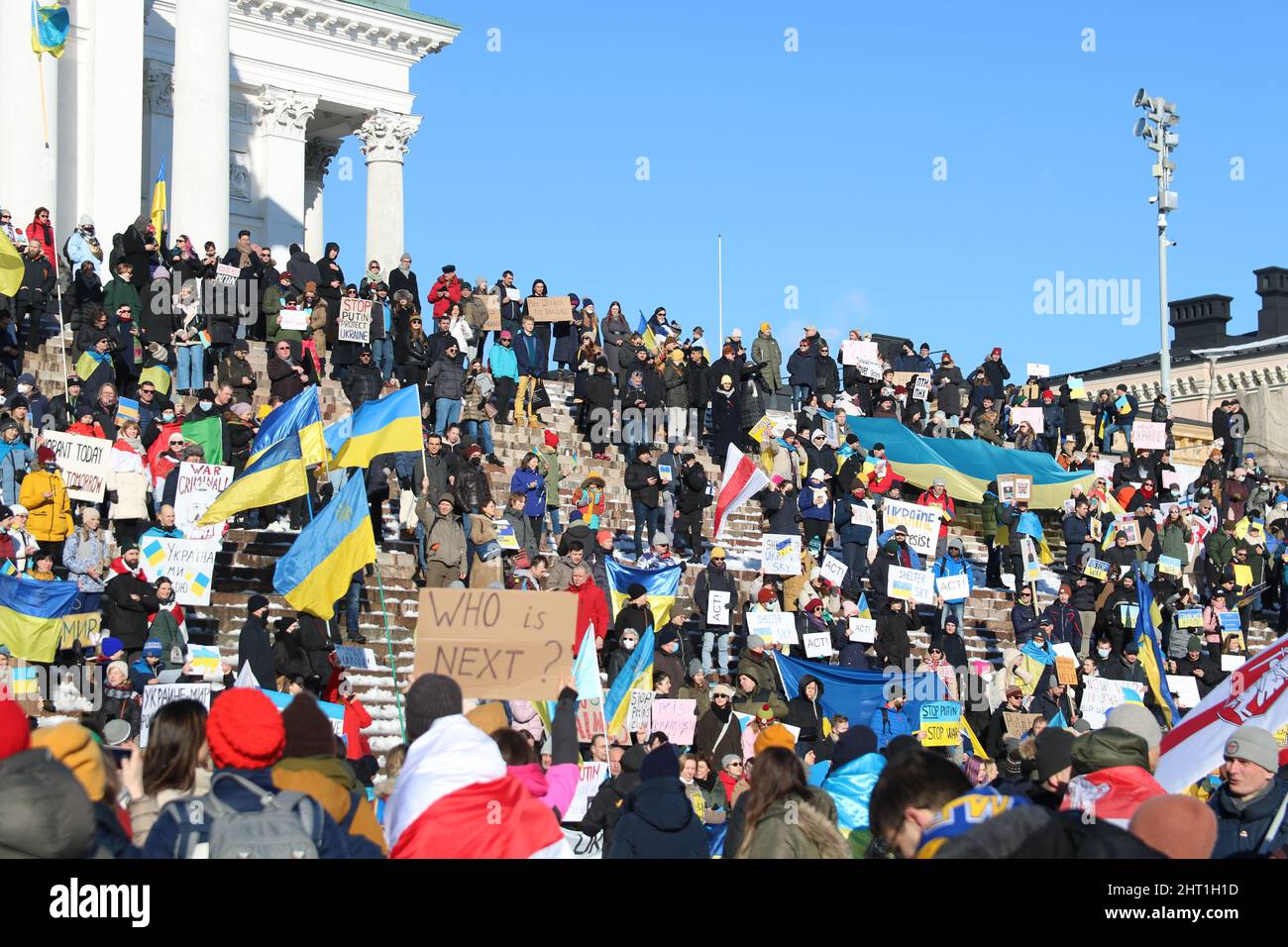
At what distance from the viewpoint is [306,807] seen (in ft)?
17.8

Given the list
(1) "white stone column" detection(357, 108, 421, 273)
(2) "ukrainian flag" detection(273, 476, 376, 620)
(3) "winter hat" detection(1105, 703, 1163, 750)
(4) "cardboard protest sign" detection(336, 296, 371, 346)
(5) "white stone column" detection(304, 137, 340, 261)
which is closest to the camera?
(3) "winter hat" detection(1105, 703, 1163, 750)

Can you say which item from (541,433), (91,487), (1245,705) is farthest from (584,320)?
(1245,705)

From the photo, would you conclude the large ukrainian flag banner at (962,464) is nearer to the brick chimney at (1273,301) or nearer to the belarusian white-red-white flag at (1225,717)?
the belarusian white-red-white flag at (1225,717)

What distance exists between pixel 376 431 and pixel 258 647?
2.76 meters

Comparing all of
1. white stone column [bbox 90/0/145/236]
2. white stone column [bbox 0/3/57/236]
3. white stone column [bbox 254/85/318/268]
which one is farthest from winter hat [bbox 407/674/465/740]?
white stone column [bbox 254/85/318/268]

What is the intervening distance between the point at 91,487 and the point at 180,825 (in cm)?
1199

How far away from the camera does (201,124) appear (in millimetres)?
31766

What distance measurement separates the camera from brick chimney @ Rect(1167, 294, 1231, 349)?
7075cm

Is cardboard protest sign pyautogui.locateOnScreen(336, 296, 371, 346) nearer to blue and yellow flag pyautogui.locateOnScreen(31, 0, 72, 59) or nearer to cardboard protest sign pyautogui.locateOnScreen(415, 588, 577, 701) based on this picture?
blue and yellow flag pyautogui.locateOnScreen(31, 0, 72, 59)

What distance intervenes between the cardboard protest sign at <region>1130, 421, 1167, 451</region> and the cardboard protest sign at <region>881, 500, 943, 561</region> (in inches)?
325

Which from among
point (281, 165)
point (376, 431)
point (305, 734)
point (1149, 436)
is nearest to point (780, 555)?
point (376, 431)

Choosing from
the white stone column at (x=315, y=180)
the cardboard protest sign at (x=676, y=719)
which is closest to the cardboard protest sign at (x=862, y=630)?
the cardboard protest sign at (x=676, y=719)

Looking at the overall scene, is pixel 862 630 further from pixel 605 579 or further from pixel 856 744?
pixel 856 744
